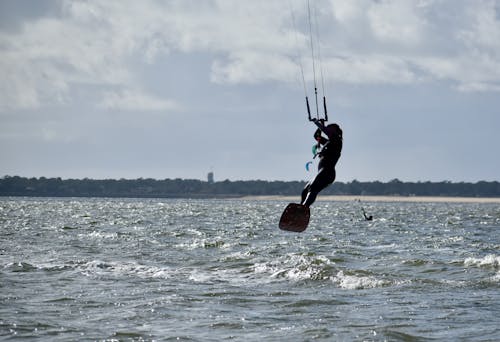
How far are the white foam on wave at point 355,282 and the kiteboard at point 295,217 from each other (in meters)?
2.35

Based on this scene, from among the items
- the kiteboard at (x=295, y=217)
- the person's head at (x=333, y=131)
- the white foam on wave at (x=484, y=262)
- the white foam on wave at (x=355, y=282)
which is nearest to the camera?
the person's head at (x=333, y=131)

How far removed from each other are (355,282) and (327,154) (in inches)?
203

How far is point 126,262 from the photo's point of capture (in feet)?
82.4

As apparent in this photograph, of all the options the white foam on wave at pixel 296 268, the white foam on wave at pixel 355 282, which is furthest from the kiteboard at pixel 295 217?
the white foam on wave at pixel 296 268

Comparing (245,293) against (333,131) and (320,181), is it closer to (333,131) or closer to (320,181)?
(320,181)

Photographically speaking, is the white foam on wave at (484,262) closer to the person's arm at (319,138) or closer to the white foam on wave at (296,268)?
the white foam on wave at (296,268)

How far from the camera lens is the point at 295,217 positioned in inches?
717

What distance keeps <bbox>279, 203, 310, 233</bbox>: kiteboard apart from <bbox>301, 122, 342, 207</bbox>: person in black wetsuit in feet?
2.93

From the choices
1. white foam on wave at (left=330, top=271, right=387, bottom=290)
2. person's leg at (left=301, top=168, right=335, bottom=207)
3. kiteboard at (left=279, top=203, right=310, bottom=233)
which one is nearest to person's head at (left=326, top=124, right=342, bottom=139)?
person's leg at (left=301, top=168, right=335, bottom=207)

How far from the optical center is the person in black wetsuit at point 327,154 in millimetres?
16312

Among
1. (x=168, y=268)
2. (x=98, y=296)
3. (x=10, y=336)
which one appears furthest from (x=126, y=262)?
(x=10, y=336)

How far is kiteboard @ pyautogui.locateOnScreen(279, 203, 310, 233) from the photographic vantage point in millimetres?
17922

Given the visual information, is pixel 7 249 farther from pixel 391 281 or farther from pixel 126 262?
pixel 391 281

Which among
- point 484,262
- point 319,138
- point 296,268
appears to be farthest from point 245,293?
point 484,262
